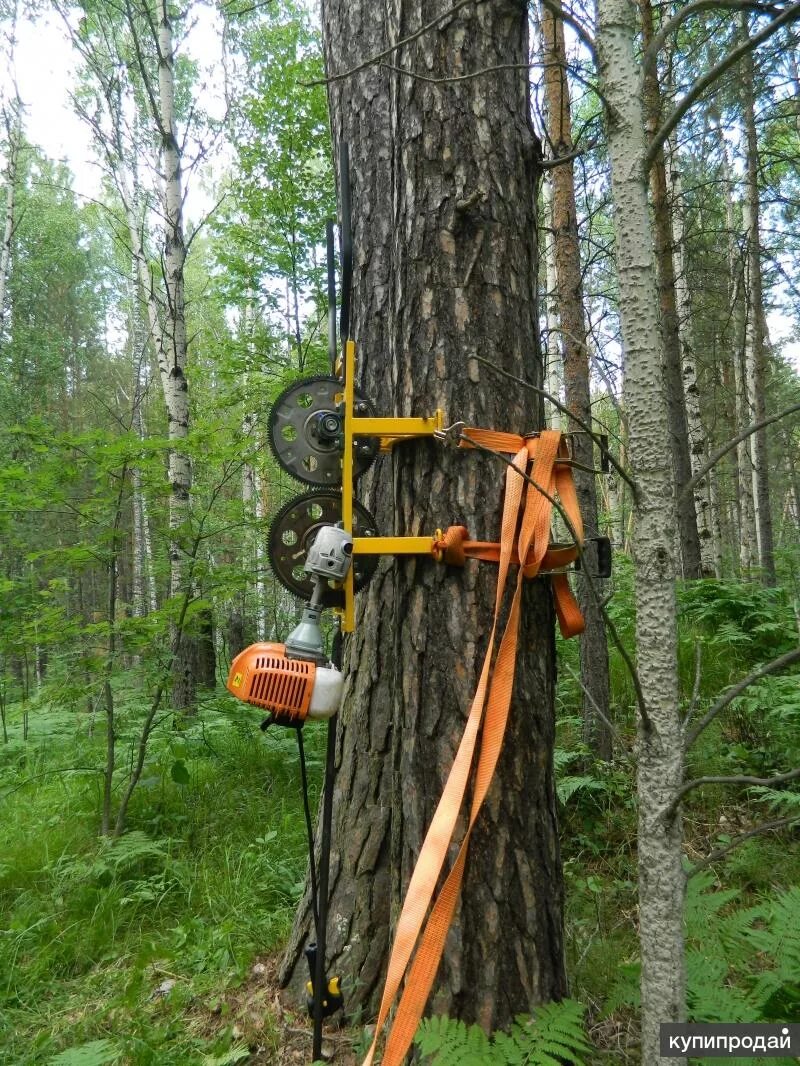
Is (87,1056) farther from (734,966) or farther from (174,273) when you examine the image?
(174,273)

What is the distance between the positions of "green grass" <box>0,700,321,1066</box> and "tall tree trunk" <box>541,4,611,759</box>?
1.88 meters

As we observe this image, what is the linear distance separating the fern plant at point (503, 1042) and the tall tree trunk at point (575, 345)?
110 inches

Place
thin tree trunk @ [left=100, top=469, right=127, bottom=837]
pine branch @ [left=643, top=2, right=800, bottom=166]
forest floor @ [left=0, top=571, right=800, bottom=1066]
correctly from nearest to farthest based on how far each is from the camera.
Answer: pine branch @ [left=643, top=2, right=800, bottom=166] < forest floor @ [left=0, top=571, right=800, bottom=1066] < thin tree trunk @ [left=100, top=469, right=127, bottom=837]

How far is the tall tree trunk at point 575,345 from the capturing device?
4.36m

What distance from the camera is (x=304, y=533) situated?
1.84 m

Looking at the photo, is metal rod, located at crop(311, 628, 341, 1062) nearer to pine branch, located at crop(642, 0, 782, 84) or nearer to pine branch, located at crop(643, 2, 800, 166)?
pine branch, located at crop(643, 2, 800, 166)

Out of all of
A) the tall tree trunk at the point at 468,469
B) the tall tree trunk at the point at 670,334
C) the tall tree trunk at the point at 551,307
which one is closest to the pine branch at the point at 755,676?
the tall tree trunk at the point at 468,469

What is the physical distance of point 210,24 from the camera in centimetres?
1198

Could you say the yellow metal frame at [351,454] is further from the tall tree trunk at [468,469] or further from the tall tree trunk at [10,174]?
the tall tree trunk at [10,174]

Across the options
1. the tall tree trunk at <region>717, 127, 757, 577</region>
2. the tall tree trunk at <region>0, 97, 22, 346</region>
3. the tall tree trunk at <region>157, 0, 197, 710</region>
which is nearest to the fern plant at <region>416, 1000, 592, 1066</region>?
the tall tree trunk at <region>157, 0, 197, 710</region>

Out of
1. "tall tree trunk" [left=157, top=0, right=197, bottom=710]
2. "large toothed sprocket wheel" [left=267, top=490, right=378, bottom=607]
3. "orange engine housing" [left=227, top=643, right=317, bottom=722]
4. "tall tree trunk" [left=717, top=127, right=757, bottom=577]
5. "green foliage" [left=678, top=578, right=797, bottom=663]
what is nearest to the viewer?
"orange engine housing" [left=227, top=643, right=317, bottom=722]

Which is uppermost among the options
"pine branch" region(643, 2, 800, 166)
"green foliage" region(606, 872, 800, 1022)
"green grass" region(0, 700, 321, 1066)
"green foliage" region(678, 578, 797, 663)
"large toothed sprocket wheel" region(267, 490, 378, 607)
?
"pine branch" region(643, 2, 800, 166)

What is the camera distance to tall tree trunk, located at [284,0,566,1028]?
1684 millimetres

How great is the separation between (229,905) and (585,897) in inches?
60.0
